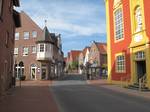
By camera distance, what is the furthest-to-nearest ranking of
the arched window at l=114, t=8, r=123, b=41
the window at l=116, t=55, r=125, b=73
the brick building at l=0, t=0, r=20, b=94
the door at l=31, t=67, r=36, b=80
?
the door at l=31, t=67, r=36, b=80
the arched window at l=114, t=8, r=123, b=41
the window at l=116, t=55, r=125, b=73
the brick building at l=0, t=0, r=20, b=94

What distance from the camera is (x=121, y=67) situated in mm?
31875

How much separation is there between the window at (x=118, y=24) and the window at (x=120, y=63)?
2.39 metres

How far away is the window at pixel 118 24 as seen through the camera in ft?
105

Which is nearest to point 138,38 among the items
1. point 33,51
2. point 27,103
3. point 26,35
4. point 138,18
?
point 138,18

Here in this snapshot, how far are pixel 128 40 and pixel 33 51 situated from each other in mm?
25295

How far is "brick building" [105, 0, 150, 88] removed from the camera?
25.8 m

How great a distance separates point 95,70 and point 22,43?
23609 millimetres

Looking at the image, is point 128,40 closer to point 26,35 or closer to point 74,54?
point 26,35

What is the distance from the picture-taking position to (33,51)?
5119 centimetres

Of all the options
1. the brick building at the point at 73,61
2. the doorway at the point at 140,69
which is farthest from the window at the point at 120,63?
the brick building at the point at 73,61

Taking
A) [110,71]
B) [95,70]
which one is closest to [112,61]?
[110,71]

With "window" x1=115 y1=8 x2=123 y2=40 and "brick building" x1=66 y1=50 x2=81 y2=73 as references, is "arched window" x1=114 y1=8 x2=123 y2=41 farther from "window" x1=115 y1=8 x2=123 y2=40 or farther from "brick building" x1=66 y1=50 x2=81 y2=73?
"brick building" x1=66 y1=50 x2=81 y2=73

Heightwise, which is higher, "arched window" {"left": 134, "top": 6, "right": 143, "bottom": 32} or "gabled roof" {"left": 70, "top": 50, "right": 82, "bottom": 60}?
"gabled roof" {"left": 70, "top": 50, "right": 82, "bottom": 60}

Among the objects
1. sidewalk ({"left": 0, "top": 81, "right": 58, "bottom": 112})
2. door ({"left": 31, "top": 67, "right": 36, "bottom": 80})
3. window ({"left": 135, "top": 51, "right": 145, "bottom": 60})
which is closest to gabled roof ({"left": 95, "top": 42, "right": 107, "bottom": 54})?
door ({"left": 31, "top": 67, "right": 36, "bottom": 80})
